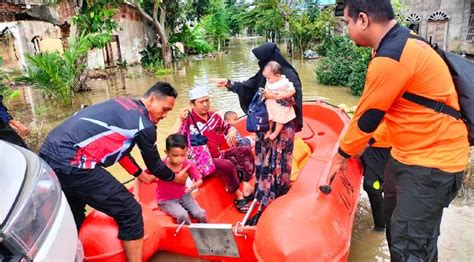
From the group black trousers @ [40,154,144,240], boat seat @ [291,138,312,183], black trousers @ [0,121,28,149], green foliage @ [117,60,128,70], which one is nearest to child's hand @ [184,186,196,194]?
black trousers @ [40,154,144,240]

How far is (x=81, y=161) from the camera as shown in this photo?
96.2 inches

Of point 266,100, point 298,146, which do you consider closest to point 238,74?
point 298,146

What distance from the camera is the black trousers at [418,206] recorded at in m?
2.05

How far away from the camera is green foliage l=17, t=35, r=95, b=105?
9.66 m

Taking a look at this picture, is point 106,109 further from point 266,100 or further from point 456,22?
point 456,22

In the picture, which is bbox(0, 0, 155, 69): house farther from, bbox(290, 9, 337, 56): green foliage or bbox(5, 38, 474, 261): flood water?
bbox(290, 9, 337, 56): green foliage

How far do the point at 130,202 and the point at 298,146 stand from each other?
2432 millimetres

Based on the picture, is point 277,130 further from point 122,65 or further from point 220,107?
point 122,65

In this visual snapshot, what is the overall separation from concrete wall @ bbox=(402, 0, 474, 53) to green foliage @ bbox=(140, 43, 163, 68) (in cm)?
1210

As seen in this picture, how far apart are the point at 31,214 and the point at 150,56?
1995 cm

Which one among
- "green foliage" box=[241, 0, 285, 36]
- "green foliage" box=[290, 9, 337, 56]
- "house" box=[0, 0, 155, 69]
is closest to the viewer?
"house" box=[0, 0, 155, 69]

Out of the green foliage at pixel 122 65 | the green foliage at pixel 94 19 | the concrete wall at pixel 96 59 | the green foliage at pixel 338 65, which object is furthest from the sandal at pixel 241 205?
the green foliage at pixel 122 65

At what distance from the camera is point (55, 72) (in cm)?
986

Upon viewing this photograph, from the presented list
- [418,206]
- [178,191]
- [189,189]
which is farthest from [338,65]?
[418,206]
